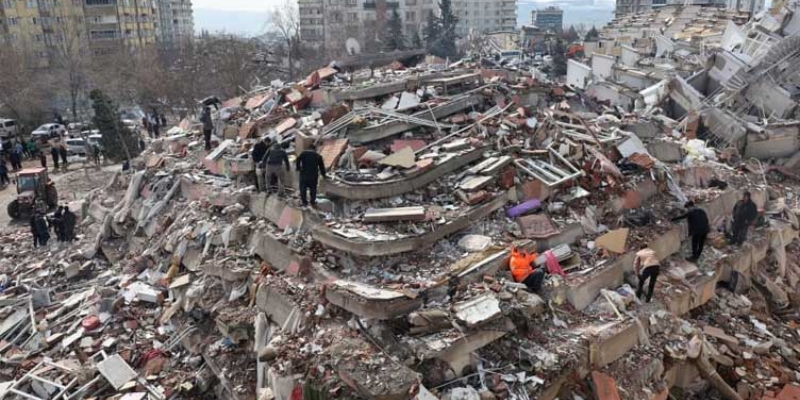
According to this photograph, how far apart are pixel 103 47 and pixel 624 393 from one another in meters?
43.3

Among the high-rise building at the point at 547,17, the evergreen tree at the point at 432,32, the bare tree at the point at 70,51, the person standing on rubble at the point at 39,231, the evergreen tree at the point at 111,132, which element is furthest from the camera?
the high-rise building at the point at 547,17

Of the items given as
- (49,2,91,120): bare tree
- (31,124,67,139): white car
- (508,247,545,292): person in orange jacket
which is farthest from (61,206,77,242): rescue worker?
(49,2,91,120): bare tree

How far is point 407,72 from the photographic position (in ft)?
51.0

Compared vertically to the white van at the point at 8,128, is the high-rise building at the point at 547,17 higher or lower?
higher

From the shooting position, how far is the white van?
980 inches

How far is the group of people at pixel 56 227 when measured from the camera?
490 inches

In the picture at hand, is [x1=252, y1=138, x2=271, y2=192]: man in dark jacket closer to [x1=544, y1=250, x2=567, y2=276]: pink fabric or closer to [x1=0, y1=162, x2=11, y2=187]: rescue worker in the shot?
[x1=544, y1=250, x2=567, y2=276]: pink fabric

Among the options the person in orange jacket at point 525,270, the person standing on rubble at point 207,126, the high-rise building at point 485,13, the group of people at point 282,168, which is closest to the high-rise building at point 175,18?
the high-rise building at point 485,13

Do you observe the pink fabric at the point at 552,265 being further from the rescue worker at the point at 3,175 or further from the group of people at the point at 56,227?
the rescue worker at the point at 3,175

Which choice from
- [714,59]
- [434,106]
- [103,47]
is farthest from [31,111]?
[714,59]

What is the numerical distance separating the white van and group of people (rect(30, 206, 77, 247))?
602 inches

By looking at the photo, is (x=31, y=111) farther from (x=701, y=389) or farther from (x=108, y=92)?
(x=701, y=389)

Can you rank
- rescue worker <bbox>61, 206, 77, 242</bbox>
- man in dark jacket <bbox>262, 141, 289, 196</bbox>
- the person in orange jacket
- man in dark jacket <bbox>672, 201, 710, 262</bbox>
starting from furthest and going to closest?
rescue worker <bbox>61, 206, 77, 242</bbox>, man in dark jacket <bbox>262, 141, 289, 196</bbox>, man in dark jacket <bbox>672, 201, 710, 262</bbox>, the person in orange jacket

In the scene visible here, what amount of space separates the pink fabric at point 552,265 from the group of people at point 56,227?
10263 millimetres
